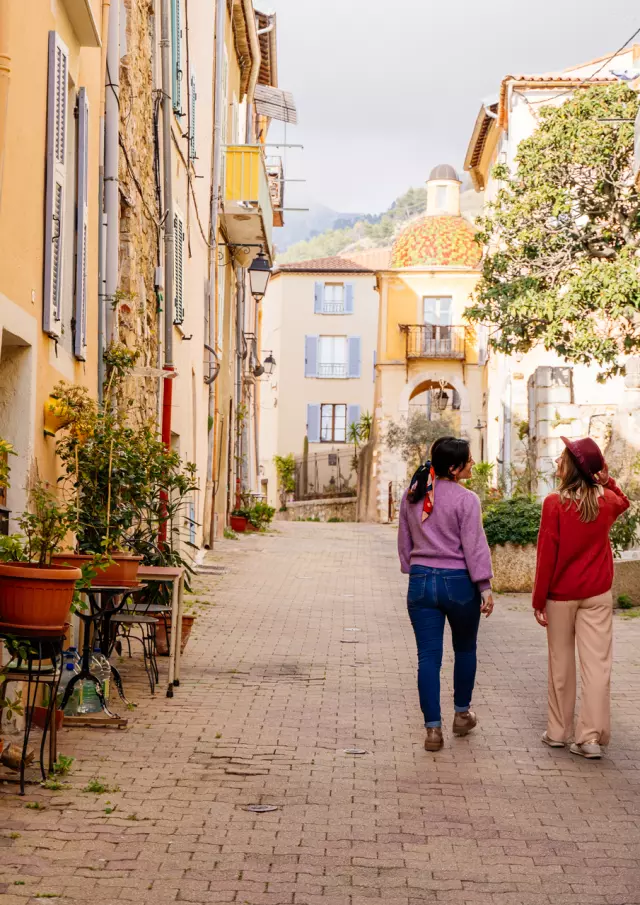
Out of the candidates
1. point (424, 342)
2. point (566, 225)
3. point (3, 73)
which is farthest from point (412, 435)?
point (3, 73)

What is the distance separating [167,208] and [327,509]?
3196 cm

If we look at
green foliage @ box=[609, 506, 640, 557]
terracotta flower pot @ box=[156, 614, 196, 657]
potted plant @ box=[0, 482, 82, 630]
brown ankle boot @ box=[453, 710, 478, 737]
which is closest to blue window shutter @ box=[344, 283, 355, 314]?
green foliage @ box=[609, 506, 640, 557]

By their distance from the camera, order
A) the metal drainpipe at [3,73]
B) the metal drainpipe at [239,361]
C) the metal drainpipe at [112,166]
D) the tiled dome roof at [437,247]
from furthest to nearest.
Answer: the tiled dome roof at [437,247], the metal drainpipe at [239,361], the metal drainpipe at [112,166], the metal drainpipe at [3,73]

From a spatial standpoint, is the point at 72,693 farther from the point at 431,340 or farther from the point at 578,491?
the point at 431,340

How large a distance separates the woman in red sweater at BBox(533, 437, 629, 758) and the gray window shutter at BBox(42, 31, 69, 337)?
10.4 ft

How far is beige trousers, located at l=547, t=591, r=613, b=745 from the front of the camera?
6.75m

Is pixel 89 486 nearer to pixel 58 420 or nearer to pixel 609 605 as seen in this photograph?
pixel 58 420

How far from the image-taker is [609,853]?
5.05 meters

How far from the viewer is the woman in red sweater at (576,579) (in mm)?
6879

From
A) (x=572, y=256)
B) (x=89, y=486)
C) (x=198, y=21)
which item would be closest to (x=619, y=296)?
(x=572, y=256)

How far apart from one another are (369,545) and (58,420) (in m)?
16.9

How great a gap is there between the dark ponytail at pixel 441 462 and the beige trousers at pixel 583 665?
0.94 m

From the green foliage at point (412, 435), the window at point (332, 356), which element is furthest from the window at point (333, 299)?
the green foliage at point (412, 435)

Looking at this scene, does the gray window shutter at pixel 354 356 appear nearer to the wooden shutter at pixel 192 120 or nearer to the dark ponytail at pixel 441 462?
the wooden shutter at pixel 192 120
